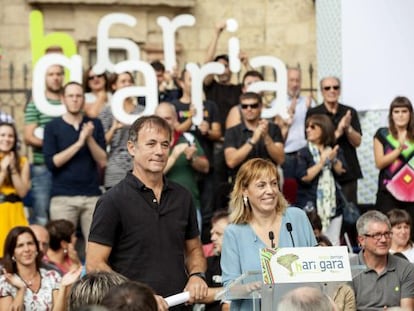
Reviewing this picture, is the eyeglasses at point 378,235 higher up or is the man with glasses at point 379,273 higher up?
the eyeglasses at point 378,235

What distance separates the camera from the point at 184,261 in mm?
7910

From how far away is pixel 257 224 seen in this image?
7926mm

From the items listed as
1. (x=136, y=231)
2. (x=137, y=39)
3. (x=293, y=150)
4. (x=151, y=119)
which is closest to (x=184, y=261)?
(x=136, y=231)

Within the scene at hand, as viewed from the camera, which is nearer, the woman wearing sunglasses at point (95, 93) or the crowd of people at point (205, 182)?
the crowd of people at point (205, 182)

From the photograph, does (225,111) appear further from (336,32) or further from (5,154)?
(5,154)

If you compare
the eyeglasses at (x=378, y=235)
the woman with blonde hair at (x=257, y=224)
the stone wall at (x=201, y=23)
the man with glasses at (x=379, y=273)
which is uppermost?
the stone wall at (x=201, y=23)

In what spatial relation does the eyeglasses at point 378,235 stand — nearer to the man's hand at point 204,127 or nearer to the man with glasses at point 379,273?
the man with glasses at point 379,273

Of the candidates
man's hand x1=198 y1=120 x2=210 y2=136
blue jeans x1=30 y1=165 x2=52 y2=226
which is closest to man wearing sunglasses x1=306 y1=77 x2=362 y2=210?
man's hand x1=198 y1=120 x2=210 y2=136

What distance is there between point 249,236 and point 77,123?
4.89m

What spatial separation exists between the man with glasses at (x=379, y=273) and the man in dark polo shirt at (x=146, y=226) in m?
2.03

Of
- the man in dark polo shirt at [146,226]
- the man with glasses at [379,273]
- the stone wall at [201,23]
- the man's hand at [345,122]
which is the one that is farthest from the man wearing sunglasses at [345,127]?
the stone wall at [201,23]

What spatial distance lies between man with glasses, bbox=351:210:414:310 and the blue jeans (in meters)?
3.89

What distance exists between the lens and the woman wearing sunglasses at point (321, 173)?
12312 millimetres

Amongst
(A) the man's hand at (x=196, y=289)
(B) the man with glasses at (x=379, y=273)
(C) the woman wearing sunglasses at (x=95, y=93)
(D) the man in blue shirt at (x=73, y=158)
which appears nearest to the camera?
(A) the man's hand at (x=196, y=289)
